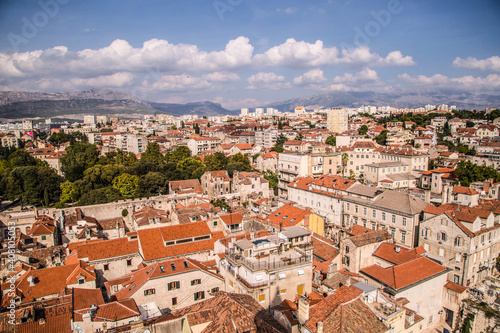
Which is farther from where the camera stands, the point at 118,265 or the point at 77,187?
the point at 77,187

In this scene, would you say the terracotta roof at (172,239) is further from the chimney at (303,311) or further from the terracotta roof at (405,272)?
the chimney at (303,311)

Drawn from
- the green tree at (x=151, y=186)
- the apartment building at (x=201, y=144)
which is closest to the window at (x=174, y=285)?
the green tree at (x=151, y=186)

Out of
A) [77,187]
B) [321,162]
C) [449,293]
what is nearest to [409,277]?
[449,293]

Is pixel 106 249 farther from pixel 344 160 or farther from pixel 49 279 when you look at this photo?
pixel 344 160

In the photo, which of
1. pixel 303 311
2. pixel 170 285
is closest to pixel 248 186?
pixel 170 285

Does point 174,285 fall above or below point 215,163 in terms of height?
below

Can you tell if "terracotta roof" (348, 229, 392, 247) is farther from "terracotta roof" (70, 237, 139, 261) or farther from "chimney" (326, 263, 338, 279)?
"terracotta roof" (70, 237, 139, 261)

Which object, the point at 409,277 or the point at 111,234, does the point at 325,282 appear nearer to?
the point at 409,277
